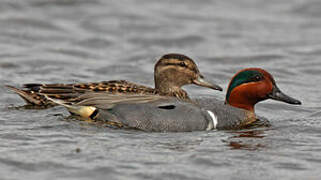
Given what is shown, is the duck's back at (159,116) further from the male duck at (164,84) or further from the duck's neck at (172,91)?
the duck's neck at (172,91)

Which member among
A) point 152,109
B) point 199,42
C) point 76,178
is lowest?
point 76,178

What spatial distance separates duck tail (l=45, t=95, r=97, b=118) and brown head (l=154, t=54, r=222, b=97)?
178 centimetres

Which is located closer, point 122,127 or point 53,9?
point 122,127

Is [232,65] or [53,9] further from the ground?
[53,9]

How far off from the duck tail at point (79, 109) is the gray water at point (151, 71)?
19 centimetres

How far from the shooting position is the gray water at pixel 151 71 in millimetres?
8961

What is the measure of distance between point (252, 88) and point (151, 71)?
4923mm

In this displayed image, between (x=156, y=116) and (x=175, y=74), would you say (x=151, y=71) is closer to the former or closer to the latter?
(x=175, y=74)

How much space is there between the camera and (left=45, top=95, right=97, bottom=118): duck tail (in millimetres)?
10797

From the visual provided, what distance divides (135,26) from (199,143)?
10250 mm

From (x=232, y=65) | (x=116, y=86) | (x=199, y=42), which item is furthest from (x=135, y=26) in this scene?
(x=116, y=86)

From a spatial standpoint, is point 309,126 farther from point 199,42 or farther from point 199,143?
point 199,42

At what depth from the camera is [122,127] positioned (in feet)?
34.8

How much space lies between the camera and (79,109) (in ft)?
35.7
